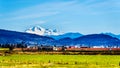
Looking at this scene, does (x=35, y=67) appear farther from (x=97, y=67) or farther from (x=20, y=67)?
(x=97, y=67)

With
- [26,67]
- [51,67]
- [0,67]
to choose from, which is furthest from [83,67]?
[0,67]

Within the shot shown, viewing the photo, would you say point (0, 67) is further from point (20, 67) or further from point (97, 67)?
point (97, 67)

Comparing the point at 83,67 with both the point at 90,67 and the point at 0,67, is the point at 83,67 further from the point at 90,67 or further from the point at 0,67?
the point at 0,67

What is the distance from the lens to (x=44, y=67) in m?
70.4

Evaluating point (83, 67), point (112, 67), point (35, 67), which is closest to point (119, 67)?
point (112, 67)

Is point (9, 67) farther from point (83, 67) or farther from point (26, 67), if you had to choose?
point (83, 67)

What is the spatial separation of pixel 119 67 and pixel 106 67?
8.69ft

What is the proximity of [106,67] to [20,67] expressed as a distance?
16.5m

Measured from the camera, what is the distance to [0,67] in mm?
69250

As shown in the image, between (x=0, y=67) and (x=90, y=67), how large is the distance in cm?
1700

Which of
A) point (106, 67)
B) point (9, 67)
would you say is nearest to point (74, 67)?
point (106, 67)

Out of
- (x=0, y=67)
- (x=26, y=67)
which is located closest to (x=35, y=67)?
(x=26, y=67)

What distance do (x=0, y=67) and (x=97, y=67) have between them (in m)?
18.4

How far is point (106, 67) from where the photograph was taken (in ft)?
235
